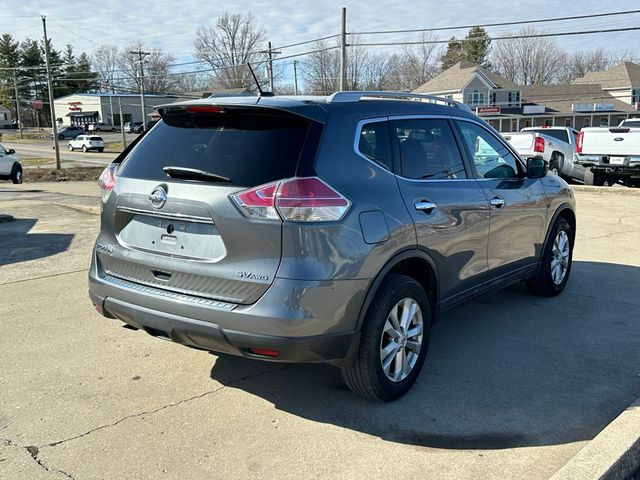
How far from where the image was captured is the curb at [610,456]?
2793 millimetres

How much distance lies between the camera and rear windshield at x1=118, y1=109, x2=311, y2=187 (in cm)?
327

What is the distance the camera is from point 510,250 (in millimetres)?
5086

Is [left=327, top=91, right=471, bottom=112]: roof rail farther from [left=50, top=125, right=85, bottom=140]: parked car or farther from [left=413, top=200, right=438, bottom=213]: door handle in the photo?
[left=50, top=125, right=85, bottom=140]: parked car

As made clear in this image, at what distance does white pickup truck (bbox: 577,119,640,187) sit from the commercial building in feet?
149

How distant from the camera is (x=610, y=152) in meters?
16.0

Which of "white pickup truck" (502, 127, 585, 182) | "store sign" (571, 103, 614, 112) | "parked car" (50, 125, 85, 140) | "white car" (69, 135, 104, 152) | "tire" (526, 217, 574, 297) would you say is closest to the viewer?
"tire" (526, 217, 574, 297)

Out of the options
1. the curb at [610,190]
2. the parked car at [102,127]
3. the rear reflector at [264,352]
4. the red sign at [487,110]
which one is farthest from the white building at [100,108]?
the rear reflector at [264,352]

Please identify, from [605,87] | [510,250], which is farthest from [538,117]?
[510,250]

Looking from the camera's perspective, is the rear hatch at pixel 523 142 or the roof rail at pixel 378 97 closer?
the roof rail at pixel 378 97

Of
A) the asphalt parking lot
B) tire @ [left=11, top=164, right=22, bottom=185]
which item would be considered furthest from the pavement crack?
tire @ [left=11, top=164, right=22, bottom=185]

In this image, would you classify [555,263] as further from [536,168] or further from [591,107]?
[591,107]

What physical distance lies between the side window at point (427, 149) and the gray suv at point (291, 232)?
15 mm

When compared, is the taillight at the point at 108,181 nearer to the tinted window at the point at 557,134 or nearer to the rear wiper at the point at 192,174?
the rear wiper at the point at 192,174

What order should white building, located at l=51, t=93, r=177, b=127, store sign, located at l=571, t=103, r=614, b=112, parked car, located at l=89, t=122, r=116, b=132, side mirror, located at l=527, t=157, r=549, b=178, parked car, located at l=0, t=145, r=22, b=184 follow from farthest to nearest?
white building, located at l=51, t=93, r=177, b=127, parked car, located at l=89, t=122, r=116, b=132, store sign, located at l=571, t=103, r=614, b=112, parked car, located at l=0, t=145, r=22, b=184, side mirror, located at l=527, t=157, r=549, b=178
